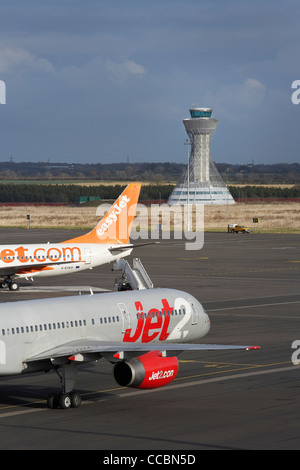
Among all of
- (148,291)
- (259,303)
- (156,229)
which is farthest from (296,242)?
(148,291)

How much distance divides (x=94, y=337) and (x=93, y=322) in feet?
1.91

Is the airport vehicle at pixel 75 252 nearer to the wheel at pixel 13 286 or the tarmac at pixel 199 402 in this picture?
the wheel at pixel 13 286

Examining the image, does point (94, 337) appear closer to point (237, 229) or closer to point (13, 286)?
point (13, 286)

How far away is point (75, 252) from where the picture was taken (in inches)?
3031

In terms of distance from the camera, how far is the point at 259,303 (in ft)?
222

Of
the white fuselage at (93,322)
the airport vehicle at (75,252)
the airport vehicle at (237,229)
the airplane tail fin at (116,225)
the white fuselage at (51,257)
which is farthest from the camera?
the airport vehicle at (237,229)

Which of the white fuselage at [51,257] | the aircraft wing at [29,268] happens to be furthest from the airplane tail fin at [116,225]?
the aircraft wing at [29,268]

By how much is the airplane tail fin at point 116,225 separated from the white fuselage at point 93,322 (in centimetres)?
3875

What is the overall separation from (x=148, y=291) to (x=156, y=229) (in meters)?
130

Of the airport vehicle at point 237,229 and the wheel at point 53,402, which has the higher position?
the wheel at point 53,402

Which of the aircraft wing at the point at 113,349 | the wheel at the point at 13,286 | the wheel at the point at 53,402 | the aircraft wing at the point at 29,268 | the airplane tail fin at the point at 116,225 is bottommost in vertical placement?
the wheel at the point at 13,286

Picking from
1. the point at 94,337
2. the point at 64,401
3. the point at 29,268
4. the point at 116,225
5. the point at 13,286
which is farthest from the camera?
the point at 116,225

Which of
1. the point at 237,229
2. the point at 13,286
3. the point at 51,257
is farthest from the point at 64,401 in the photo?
the point at 237,229

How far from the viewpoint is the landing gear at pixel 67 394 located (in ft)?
108
